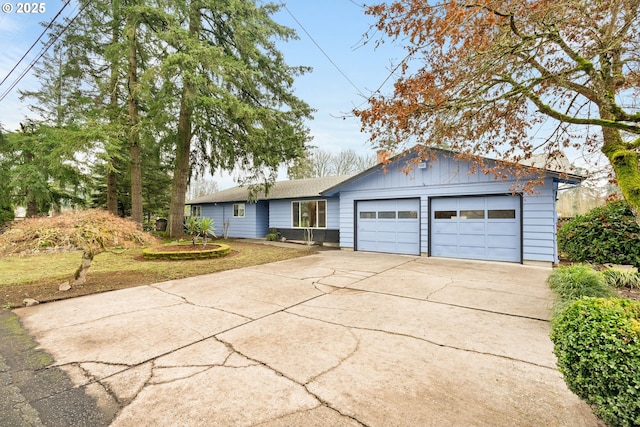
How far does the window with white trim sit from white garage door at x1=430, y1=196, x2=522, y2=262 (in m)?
11.4

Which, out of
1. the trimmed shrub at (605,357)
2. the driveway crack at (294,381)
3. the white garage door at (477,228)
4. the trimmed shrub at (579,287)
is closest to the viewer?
the trimmed shrub at (605,357)

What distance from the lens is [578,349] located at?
1.85 metres

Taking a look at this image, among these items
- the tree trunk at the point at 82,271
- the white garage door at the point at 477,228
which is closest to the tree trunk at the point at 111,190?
the tree trunk at the point at 82,271

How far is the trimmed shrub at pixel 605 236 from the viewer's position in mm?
5539

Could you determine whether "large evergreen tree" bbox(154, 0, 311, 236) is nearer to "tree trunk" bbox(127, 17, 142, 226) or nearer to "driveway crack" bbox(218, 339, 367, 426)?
"tree trunk" bbox(127, 17, 142, 226)

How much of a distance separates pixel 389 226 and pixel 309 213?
486cm

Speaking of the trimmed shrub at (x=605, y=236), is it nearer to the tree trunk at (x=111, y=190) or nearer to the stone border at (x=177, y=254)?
the stone border at (x=177, y=254)

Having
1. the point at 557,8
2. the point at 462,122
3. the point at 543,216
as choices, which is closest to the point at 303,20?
the point at 462,122

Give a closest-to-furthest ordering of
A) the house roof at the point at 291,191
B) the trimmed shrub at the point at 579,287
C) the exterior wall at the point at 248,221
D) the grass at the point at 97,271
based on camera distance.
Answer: the trimmed shrub at the point at 579,287, the grass at the point at 97,271, the house roof at the point at 291,191, the exterior wall at the point at 248,221

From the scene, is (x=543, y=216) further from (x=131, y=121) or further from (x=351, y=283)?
(x=131, y=121)

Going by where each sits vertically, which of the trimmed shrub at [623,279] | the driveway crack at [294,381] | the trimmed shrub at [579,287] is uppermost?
the trimmed shrub at [579,287]

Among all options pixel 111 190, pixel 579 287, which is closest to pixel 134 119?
pixel 111 190

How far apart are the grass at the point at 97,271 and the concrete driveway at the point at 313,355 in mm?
761

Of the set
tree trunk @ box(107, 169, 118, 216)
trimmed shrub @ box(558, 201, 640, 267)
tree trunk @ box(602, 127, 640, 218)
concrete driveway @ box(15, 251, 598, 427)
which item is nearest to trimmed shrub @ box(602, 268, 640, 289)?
trimmed shrub @ box(558, 201, 640, 267)
